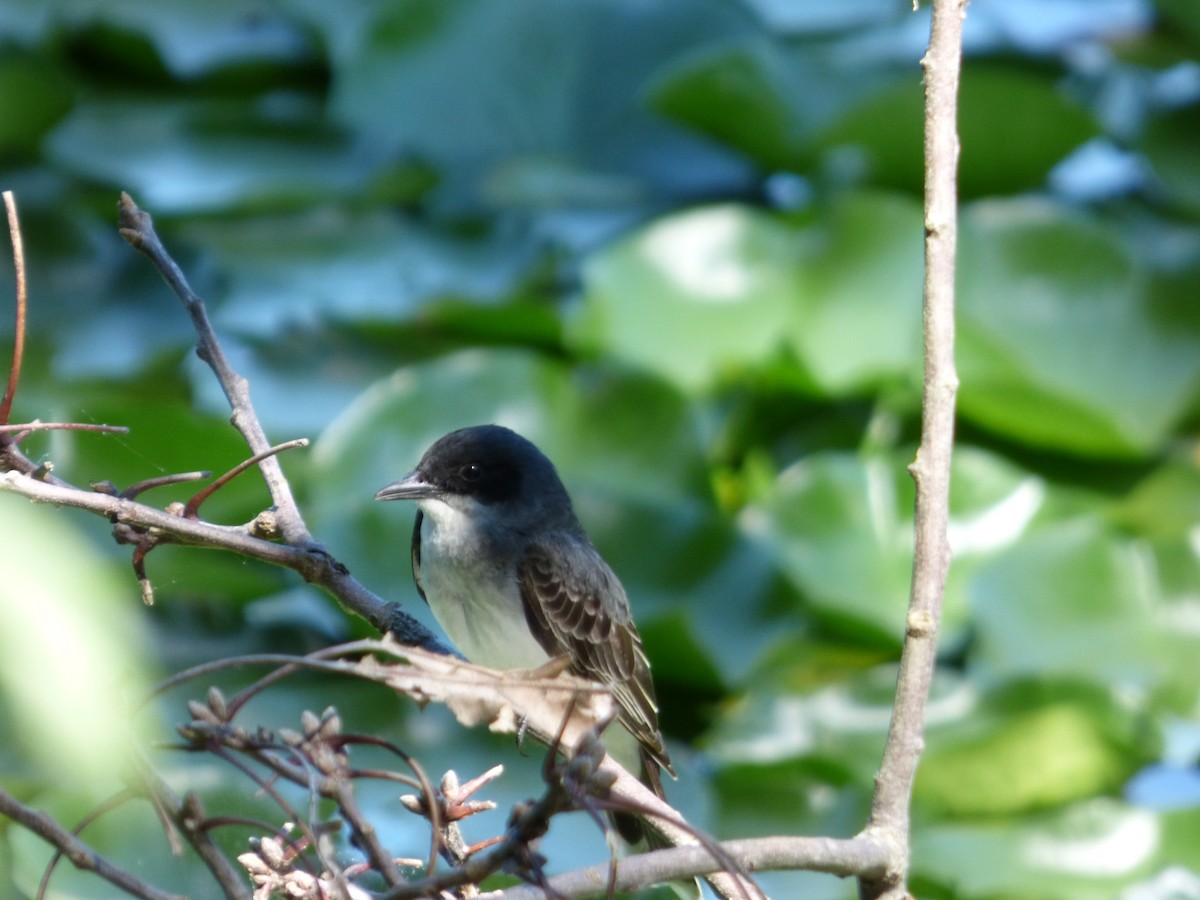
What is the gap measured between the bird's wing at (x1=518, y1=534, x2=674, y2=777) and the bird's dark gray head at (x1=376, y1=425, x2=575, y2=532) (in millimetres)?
94

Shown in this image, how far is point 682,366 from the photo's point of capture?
189 inches

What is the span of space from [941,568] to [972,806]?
1.81m

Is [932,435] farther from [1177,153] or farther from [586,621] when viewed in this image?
[1177,153]

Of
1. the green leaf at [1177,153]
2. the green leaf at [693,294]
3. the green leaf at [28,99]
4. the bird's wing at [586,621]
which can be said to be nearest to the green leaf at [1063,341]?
the green leaf at [693,294]

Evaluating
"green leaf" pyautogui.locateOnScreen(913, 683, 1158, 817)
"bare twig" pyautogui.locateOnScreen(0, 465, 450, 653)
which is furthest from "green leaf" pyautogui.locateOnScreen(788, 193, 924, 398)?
"bare twig" pyautogui.locateOnScreen(0, 465, 450, 653)

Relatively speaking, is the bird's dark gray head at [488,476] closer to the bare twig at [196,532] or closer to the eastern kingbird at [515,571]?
the eastern kingbird at [515,571]

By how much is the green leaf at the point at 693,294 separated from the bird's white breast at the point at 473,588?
150cm

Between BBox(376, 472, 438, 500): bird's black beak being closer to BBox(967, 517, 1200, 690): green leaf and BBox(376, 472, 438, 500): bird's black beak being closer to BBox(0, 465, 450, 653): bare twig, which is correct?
BBox(0, 465, 450, 653): bare twig

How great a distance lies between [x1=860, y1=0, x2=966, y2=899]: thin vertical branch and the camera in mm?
2053

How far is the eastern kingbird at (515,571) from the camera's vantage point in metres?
3.28

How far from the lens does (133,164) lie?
18.5 feet

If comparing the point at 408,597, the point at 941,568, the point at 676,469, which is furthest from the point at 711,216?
the point at 941,568

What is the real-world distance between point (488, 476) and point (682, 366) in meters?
1.50

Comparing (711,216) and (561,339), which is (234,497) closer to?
(561,339)
